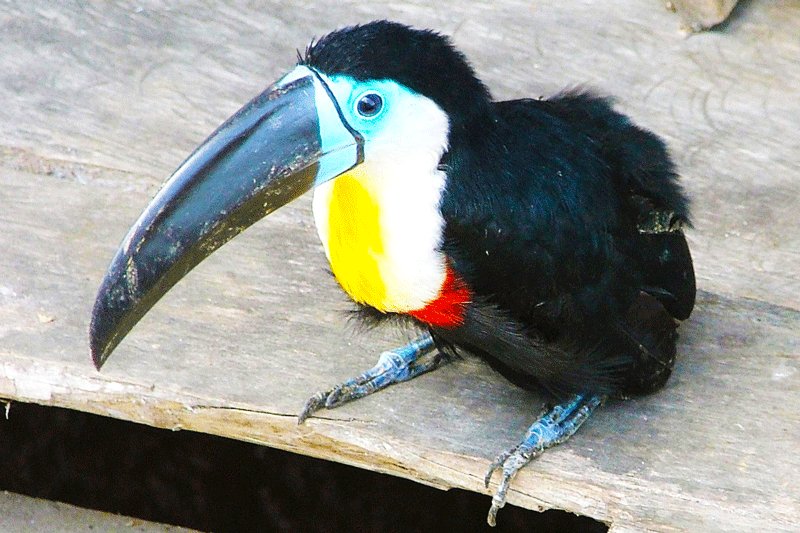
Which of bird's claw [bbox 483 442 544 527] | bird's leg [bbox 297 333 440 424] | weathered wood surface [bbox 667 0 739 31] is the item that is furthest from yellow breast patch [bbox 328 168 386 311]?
weathered wood surface [bbox 667 0 739 31]

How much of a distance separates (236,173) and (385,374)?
67 centimetres

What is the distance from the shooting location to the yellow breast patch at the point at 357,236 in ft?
7.56

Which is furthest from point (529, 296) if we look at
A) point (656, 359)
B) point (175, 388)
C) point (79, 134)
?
point (79, 134)

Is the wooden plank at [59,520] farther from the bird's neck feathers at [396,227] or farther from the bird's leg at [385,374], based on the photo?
the bird's neck feathers at [396,227]

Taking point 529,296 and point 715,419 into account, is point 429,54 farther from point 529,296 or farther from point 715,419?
point 715,419

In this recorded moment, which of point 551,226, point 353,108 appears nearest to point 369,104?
point 353,108

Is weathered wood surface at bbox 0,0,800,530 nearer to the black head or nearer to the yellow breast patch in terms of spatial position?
the yellow breast patch

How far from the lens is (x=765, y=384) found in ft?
8.86

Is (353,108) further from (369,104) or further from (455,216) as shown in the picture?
(455,216)

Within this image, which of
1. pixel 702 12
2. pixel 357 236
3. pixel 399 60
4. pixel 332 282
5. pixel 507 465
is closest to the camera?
pixel 399 60

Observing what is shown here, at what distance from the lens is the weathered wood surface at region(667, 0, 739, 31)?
383 cm

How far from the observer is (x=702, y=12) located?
12.7ft

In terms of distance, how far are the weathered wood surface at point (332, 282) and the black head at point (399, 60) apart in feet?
2.41

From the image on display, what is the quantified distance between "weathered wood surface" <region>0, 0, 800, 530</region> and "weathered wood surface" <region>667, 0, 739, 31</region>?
5 centimetres
